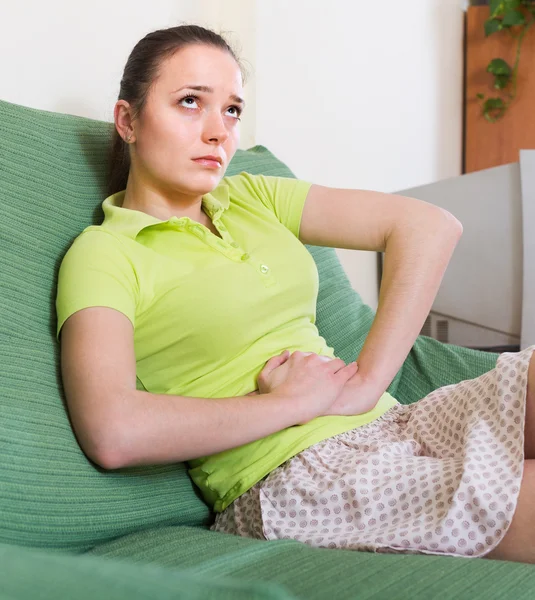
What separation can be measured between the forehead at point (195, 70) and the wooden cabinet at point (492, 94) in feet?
8.72

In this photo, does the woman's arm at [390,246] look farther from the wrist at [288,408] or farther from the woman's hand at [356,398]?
the wrist at [288,408]

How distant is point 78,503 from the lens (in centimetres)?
99

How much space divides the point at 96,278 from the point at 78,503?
280mm

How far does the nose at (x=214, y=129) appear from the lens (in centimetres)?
123

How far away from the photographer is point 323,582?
72 centimetres

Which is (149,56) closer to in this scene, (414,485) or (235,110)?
(235,110)

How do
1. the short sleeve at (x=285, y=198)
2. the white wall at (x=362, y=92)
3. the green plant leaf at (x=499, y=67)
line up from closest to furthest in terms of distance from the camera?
the short sleeve at (x=285, y=198), the white wall at (x=362, y=92), the green plant leaf at (x=499, y=67)

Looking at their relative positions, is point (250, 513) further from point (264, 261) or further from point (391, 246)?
point (391, 246)

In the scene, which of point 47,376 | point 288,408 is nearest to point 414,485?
point 288,408

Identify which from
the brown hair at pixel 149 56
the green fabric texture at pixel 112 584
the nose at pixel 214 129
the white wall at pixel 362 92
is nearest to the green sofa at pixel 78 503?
the green fabric texture at pixel 112 584

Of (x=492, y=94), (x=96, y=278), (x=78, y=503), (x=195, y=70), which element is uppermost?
(x=195, y=70)

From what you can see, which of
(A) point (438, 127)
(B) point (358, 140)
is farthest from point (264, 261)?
(A) point (438, 127)

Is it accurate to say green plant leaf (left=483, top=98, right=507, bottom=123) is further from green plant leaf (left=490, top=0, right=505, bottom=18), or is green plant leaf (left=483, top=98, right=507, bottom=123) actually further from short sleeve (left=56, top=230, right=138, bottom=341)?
short sleeve (left=56, top=230, right=138, bottom=341)

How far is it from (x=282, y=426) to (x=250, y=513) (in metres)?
0.12
